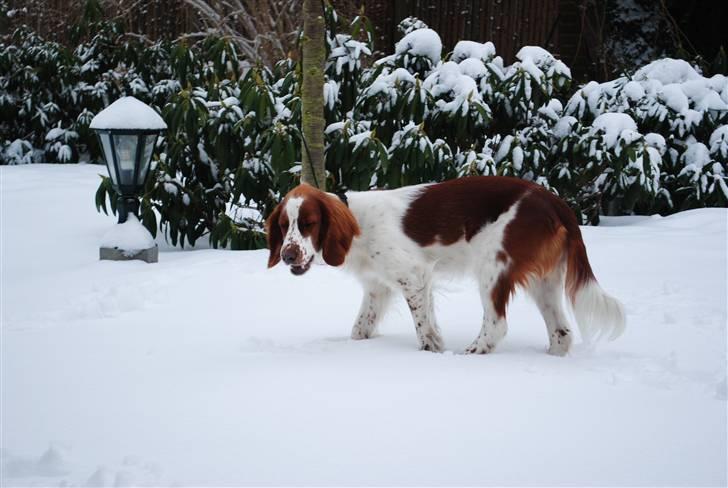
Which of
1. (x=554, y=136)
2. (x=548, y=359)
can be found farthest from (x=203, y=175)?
(x=548, y=359)

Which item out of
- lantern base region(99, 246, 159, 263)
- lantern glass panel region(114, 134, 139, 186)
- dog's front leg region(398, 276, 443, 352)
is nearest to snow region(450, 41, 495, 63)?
lantern glass panel region(114, 134, 139, 186)

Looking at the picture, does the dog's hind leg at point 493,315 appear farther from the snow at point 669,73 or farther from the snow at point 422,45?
the snow at point 669,73

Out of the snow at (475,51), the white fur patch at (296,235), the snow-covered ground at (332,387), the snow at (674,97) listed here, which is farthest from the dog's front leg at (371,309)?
the snow at (674,97)

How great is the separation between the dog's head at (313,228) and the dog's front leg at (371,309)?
1.19ft

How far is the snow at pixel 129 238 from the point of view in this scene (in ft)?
18.8

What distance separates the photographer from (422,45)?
280 inches

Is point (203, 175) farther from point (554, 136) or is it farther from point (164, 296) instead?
point (554, 136)

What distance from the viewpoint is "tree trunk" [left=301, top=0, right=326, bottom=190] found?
564 centimetres

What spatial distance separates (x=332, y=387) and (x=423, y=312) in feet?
2.77

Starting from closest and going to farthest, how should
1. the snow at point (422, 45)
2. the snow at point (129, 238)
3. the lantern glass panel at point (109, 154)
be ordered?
1. the snow at point (129, 238)
2. the lantern glass panel at point (109, 154)
3. the snow at point (422, 45)

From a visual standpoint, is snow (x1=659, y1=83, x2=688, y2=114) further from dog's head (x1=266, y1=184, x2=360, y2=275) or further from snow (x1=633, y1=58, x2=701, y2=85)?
dog's head (x1=266, y1=184, x2=360, y2=275)

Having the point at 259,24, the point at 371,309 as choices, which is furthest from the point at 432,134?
the point at 259,24

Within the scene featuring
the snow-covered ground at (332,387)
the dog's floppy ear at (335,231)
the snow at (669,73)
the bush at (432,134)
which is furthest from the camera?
the snow at (669,73)

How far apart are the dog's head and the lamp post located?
7.91 feet
